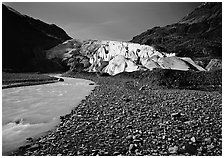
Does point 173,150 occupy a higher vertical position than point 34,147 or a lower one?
higher

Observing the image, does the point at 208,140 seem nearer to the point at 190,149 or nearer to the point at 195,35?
the point at 190,149

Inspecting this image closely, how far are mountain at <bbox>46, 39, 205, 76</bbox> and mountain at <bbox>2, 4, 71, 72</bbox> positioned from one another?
4.68 metres

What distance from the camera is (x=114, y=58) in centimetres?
3959

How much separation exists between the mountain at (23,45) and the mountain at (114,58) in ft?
15.4

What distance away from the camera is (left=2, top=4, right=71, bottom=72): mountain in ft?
174

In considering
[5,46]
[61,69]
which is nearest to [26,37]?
[5,46]

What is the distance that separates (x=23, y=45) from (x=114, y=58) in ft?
121

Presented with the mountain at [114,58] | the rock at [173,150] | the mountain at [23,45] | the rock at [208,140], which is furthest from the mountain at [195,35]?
the rock at [173,150]

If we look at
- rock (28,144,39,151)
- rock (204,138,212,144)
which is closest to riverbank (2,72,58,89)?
rock (28,144,39,151)

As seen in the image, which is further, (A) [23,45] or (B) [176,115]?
(A) [23,45]

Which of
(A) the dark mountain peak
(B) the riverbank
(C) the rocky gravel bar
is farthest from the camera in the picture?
(A) the dark mountain peak

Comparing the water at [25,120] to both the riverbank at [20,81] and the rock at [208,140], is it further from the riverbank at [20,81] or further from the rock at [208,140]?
the riverbank at [20,81]

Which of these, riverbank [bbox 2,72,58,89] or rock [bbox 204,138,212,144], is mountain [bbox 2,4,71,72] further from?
rock [bbox 204,138,212,144]

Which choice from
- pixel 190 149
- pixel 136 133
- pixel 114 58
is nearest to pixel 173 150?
pixel 190 149
